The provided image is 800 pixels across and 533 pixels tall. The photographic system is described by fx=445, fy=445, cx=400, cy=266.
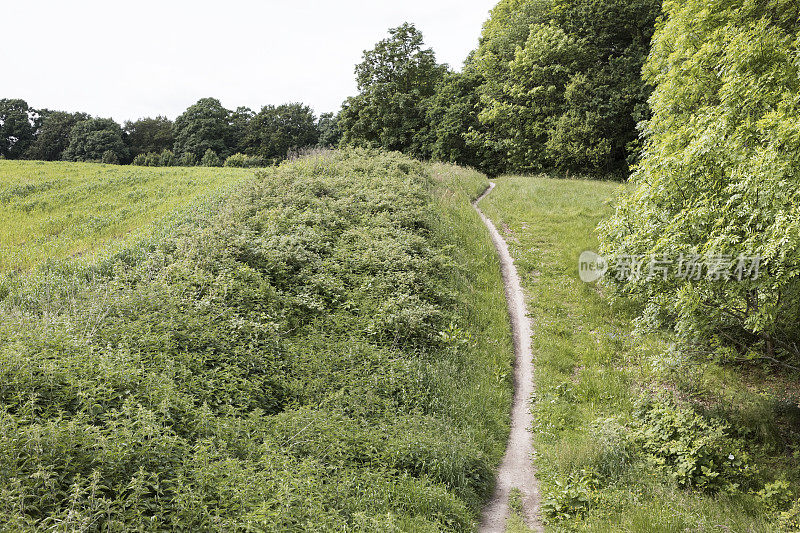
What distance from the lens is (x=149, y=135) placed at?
61.7m

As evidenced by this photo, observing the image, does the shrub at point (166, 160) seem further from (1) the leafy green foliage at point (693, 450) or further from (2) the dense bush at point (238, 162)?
(1) the leafy green foliage at point (693, 450)

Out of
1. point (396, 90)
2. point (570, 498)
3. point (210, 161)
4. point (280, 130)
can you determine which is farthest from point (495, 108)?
point (280, 130)

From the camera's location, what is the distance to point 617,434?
7293 mm

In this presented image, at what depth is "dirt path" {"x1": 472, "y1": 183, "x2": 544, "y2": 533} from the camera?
6.18 metres

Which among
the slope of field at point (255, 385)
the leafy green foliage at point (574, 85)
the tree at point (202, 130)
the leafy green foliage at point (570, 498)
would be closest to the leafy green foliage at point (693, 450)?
the leafy green foliage at point (570, 498)

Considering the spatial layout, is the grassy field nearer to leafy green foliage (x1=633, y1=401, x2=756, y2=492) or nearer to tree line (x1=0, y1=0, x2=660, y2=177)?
leafy green foliage (x1=633, y1=401, x2=756, y2=492)

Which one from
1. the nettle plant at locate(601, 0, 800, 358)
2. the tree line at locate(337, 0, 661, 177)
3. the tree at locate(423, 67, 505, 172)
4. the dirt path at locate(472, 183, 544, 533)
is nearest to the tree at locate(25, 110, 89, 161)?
the tree line at locate(337, 0, 661, 177)

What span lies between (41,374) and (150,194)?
52.0ft

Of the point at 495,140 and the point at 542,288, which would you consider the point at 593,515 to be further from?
the point at 495,140

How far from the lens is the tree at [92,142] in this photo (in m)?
51.0

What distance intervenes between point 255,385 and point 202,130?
194ft

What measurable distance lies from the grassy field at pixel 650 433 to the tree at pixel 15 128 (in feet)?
193

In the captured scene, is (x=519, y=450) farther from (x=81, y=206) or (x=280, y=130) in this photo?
(x=280, y=130)

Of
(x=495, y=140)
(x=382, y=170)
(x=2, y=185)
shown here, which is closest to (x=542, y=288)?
(x=382, y=170)
